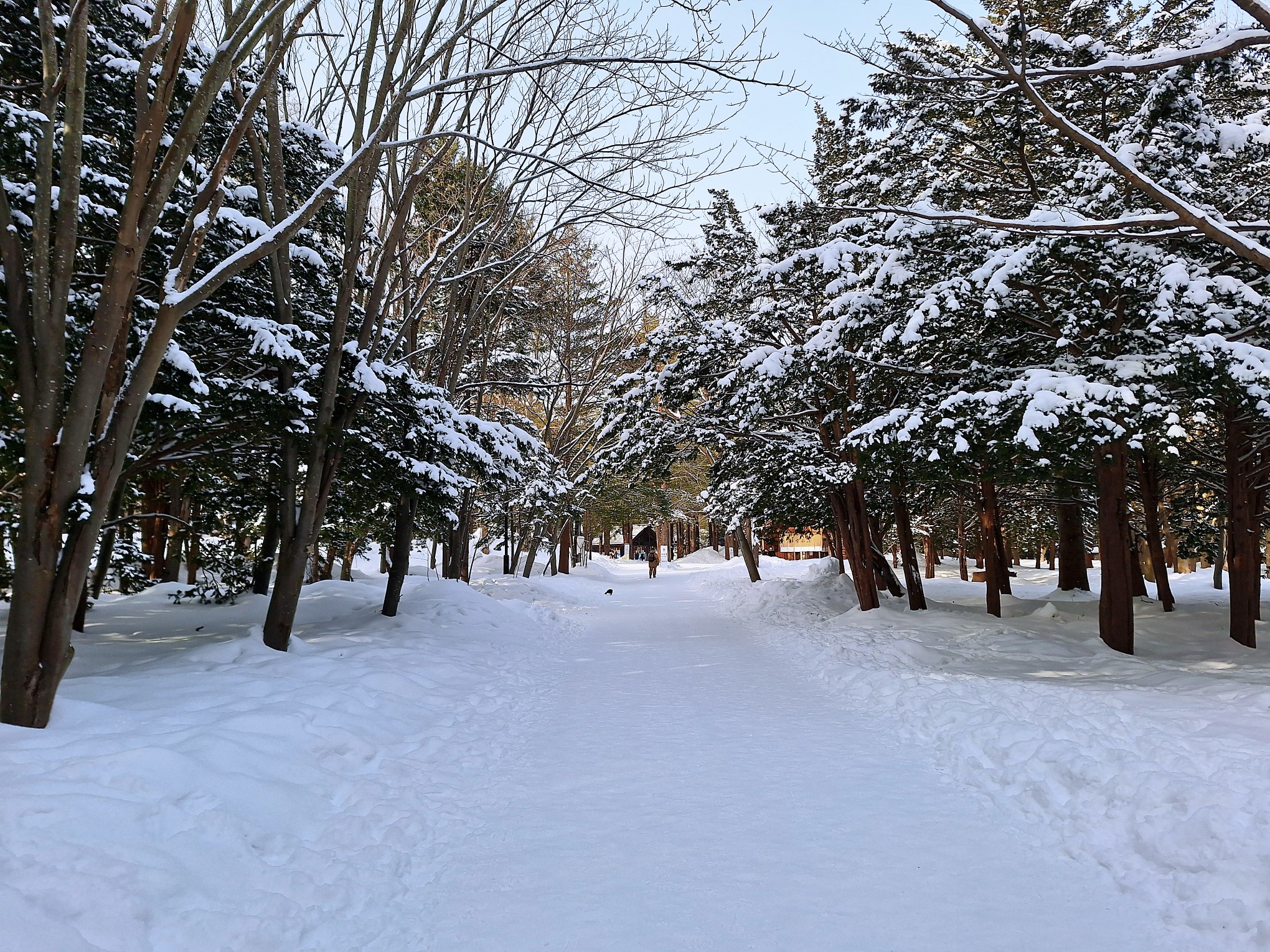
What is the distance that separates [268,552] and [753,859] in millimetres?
9878

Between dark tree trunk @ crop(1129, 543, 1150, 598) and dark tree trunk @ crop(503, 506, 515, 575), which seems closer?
dark tree trunk @ crop(1129, 543, 1150, 598)

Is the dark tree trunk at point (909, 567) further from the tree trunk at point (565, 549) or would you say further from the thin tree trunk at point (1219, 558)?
the tree trunk at point (565, 549)

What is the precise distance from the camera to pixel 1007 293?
7.28 metres

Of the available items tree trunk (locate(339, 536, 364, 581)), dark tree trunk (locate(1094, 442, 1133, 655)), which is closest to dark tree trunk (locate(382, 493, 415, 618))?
tree trunk (locate(339, 536, 364, 581))

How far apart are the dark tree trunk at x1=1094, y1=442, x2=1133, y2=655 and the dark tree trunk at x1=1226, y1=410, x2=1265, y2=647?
1594 millimetres

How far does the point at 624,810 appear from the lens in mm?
4035

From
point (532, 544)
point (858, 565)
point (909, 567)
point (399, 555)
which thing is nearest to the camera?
point (399, 555)

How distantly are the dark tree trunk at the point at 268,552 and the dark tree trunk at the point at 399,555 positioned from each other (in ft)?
5.64

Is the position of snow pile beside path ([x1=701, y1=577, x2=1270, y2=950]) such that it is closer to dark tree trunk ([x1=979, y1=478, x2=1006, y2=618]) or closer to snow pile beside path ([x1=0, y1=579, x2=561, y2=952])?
dark tree trunk ([x1=979, y1=478, x2=1006, y2=618])

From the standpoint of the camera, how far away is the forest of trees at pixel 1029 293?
6.54 metres

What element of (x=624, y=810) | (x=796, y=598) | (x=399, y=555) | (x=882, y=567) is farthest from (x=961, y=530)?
(x=624, y=810)

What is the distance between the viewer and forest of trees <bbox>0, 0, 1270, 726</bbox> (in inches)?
169

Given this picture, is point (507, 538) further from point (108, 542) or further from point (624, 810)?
point (624, 810)

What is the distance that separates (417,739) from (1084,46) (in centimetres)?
971
